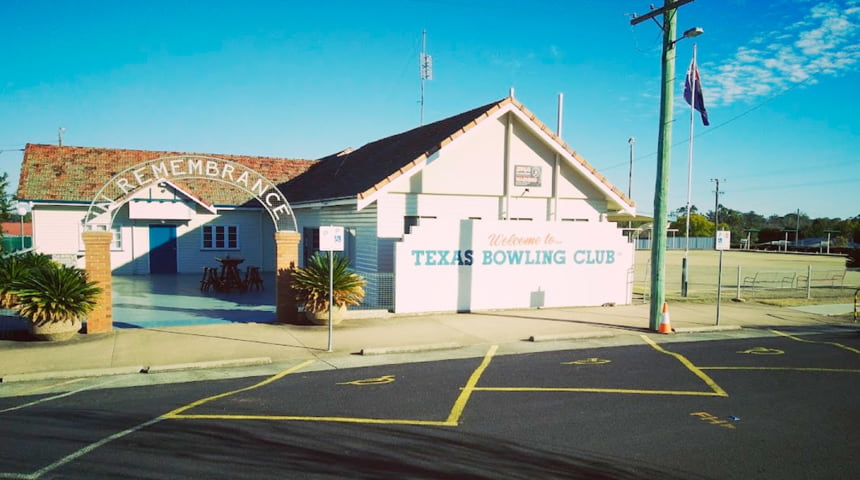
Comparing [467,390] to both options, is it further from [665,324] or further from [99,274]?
[99,274]

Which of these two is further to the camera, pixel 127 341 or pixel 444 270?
pixel 444 270

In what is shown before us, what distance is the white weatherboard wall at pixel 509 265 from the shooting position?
14.5 m

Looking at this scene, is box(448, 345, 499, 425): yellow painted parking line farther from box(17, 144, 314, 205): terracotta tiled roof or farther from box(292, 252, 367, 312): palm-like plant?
box(17, 144, 314, 205): terracotta tiled roof

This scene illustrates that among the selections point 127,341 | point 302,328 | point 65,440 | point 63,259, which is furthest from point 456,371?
point 63,259

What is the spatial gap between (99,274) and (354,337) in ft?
18.2

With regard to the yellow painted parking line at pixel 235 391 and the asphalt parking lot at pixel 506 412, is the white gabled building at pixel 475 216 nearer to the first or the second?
the yellow painted parking line at pixel 235 391

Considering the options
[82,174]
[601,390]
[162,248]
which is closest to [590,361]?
[601,390]

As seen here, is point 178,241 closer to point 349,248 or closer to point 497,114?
point 349,248

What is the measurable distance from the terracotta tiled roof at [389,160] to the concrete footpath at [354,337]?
405 cm

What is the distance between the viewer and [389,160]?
18.3 m

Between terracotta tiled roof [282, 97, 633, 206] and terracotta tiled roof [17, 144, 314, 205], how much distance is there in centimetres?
339

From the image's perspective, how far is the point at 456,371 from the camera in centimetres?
941

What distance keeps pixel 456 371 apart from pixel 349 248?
9.18 metres

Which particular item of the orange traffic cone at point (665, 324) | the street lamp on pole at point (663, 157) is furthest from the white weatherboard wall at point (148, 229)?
the orange traffic cone at point (665, 324)
